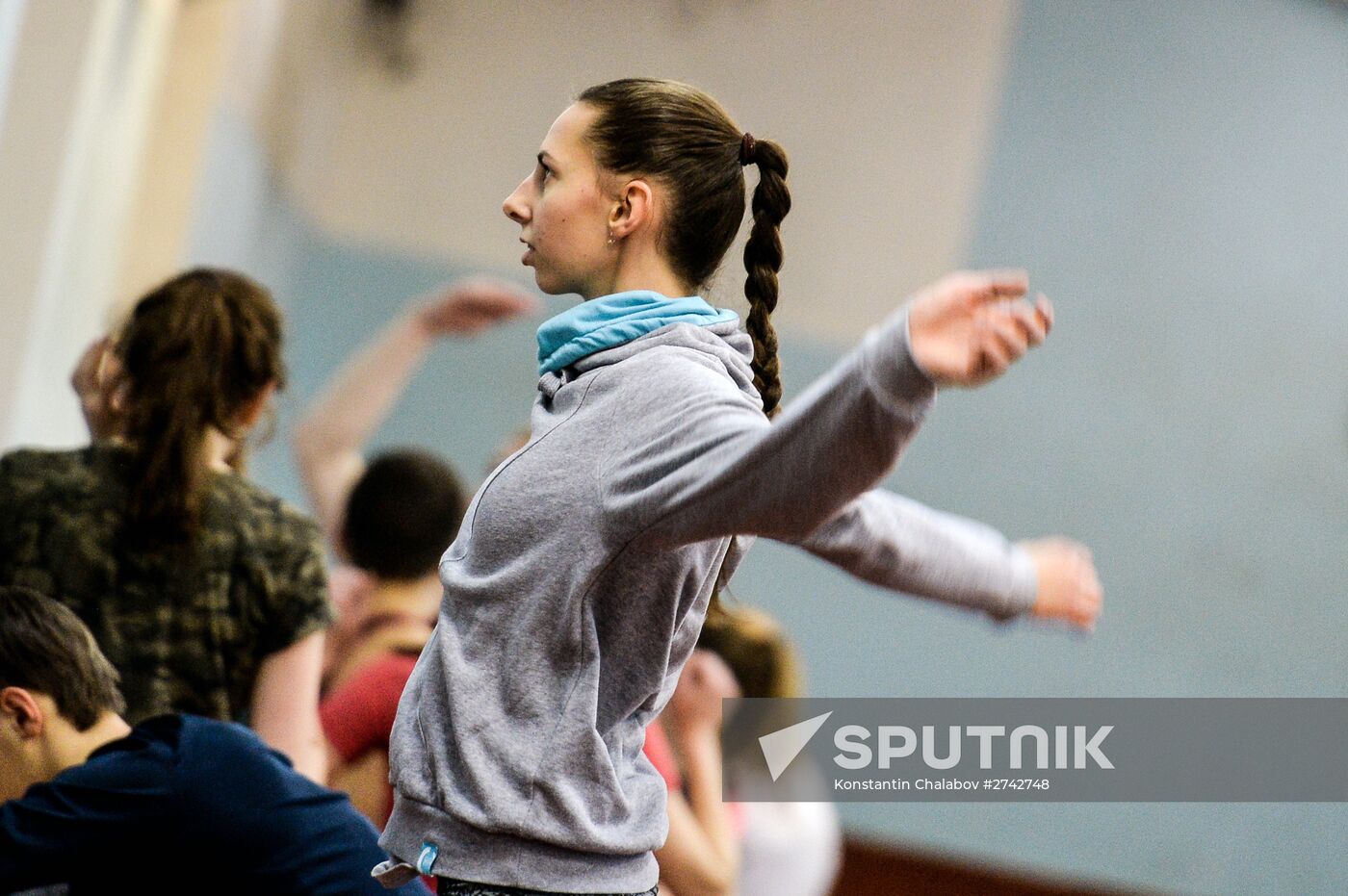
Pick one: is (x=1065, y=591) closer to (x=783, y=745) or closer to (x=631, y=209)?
(x=631, y=209)

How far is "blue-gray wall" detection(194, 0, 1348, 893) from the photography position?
4.40 m

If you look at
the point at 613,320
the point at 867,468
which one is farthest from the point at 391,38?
the point at 867,468

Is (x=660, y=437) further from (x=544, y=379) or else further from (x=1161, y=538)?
(x=1161, y=538)

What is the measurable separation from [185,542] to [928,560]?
3.38 ft

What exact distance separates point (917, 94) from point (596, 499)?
393 cm

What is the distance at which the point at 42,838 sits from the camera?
48.6 inches

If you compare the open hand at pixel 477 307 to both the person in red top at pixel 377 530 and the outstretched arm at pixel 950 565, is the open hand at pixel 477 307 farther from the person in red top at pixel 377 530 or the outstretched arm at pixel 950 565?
the outstretched arm at pixel 950 565

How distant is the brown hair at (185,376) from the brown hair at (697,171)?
71cm

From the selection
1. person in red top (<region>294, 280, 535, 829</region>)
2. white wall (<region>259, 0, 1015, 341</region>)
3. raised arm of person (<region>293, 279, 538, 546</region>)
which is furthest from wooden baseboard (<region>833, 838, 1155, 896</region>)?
raised arm of person (<region>293, 279, 538, 546</region>)

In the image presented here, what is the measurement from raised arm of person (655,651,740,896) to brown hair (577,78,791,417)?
1.01 m

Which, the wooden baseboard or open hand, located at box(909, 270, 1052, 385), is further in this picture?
the wooden baseboard

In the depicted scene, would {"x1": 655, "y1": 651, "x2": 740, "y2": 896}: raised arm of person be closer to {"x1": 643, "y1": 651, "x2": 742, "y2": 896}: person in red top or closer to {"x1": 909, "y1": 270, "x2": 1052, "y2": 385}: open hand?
{"x1": 643, "y1": 651, "x2": 742, "y2": 896}: person in red top

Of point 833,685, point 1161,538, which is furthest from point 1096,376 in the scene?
point 833,685

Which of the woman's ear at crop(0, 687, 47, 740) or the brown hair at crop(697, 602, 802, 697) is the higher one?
the woman's ear at crop(0, 687, 47, 740)
